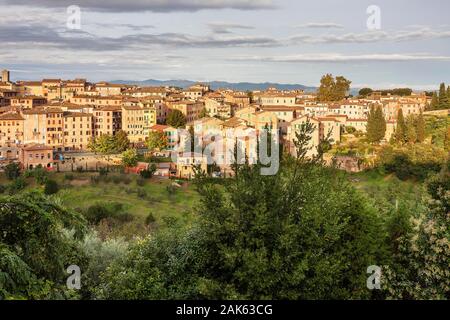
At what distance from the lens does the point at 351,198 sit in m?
7.35

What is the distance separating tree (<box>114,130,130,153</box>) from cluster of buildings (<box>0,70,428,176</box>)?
9.36ft

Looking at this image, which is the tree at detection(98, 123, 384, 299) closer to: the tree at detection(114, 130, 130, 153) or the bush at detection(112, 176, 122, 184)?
the bush at detection(112, 176, 122, 184)

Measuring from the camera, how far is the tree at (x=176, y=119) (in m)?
44.6

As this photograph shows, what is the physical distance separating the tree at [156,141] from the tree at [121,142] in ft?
5.93

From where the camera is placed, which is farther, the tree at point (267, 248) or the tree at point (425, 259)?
the tree at point (425, 259)

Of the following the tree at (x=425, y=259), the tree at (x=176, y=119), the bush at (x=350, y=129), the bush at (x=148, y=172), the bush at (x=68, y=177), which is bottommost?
the bush at (x=68, y=177)

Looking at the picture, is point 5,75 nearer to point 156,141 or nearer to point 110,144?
point 110,144

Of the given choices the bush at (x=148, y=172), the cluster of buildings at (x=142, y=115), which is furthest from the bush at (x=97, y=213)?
the cluster of buildings at (x=142, y=115)

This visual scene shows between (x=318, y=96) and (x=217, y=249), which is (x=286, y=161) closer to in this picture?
(x=217, y=249)

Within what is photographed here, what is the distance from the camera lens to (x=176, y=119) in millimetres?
44781

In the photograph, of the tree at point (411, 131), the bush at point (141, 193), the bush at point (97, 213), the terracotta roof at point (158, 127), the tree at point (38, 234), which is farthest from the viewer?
the terracotta roof at point (158, 127)

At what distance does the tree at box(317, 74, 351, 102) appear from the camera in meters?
52.5

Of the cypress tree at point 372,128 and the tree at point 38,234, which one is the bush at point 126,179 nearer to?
the cypress tree at point 372,128

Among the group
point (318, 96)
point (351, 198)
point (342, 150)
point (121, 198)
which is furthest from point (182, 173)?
point (351, 198)
